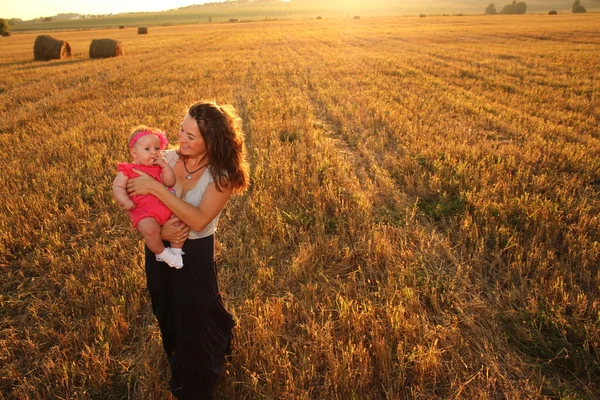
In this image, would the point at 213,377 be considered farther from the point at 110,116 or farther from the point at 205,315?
the point at 110,116

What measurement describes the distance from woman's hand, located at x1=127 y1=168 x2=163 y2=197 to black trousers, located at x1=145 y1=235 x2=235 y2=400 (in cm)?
44

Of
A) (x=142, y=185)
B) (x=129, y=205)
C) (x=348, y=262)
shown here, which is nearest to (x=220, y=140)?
(x=142, y=185)

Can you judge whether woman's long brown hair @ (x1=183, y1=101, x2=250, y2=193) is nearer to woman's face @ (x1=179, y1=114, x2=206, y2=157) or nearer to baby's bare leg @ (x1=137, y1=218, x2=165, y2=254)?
woman's face @ (x1=179, y1=114, x2=206, y2=157)

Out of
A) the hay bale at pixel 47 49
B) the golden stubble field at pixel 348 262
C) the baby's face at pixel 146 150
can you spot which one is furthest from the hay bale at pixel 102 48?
the baby's face at pixel 146 150

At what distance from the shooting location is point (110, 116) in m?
9.65

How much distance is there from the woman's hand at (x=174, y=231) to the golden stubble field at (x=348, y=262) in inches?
41.7

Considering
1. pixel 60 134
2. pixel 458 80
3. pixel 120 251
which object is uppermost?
pixel 458 80

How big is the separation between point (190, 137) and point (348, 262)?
2261 mm

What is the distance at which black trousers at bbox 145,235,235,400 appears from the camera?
2365mm

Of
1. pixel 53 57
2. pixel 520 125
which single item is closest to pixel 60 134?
pixel 520 125

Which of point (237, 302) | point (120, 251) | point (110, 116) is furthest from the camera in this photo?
point (110, 116)

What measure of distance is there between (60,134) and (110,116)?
180cm

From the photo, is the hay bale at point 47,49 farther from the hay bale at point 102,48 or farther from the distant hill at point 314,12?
the distant hill at point 314,12

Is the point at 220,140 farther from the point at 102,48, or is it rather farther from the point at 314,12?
the point at 314,12
